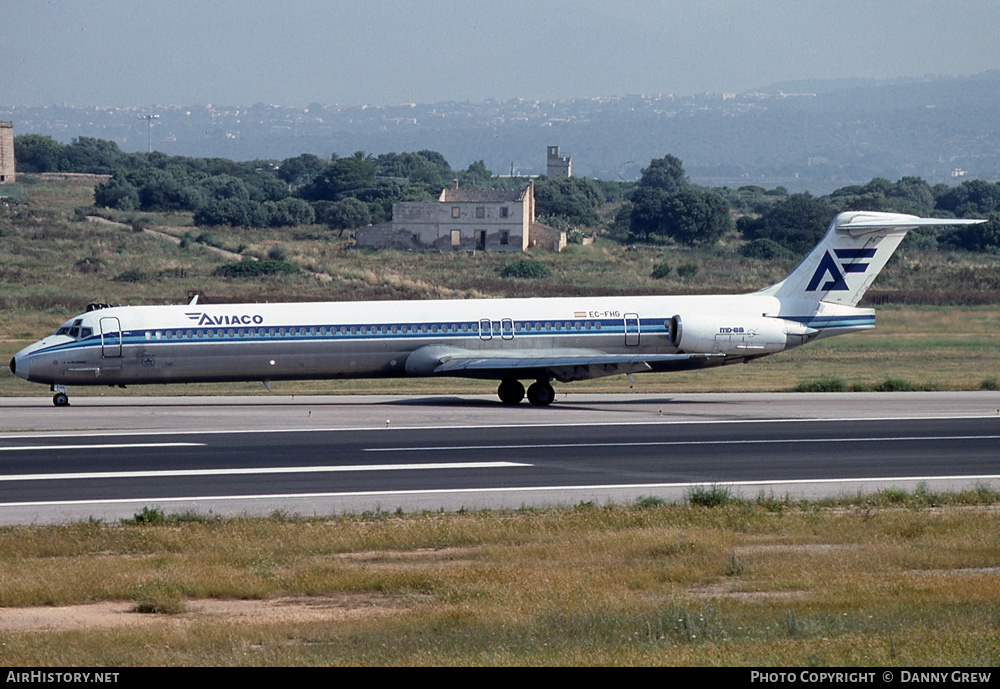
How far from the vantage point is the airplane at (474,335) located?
3284cm

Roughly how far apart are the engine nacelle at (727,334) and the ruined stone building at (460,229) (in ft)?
220

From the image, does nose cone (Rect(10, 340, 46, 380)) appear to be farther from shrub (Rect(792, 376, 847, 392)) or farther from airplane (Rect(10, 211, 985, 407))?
shrub (Rect(792, 376, 847, 392))

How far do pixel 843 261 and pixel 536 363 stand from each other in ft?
31.6

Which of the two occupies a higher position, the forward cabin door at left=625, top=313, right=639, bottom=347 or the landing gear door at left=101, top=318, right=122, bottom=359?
the forward cabin door at left=625, top=313, right=639, bottom=347

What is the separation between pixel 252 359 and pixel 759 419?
13428 millimetres

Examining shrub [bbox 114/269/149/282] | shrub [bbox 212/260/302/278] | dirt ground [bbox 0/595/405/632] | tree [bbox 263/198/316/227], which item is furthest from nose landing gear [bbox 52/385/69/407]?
tree [bbox 263/198/316/227]

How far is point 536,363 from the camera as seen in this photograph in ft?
109

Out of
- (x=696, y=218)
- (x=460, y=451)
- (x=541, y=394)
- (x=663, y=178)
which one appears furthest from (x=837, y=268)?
(x=663, y=178)

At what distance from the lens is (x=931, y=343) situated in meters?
46.5

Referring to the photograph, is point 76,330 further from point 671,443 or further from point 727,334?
point 727,334

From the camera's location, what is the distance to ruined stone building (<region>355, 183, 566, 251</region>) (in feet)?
328

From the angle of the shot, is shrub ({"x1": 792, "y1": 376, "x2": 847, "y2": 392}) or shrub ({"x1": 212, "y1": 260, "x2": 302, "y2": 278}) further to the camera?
shrub ({"x1": 212, "y1": 260, "x2": 302, "y2": 278})

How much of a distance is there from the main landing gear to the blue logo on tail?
321 inches
